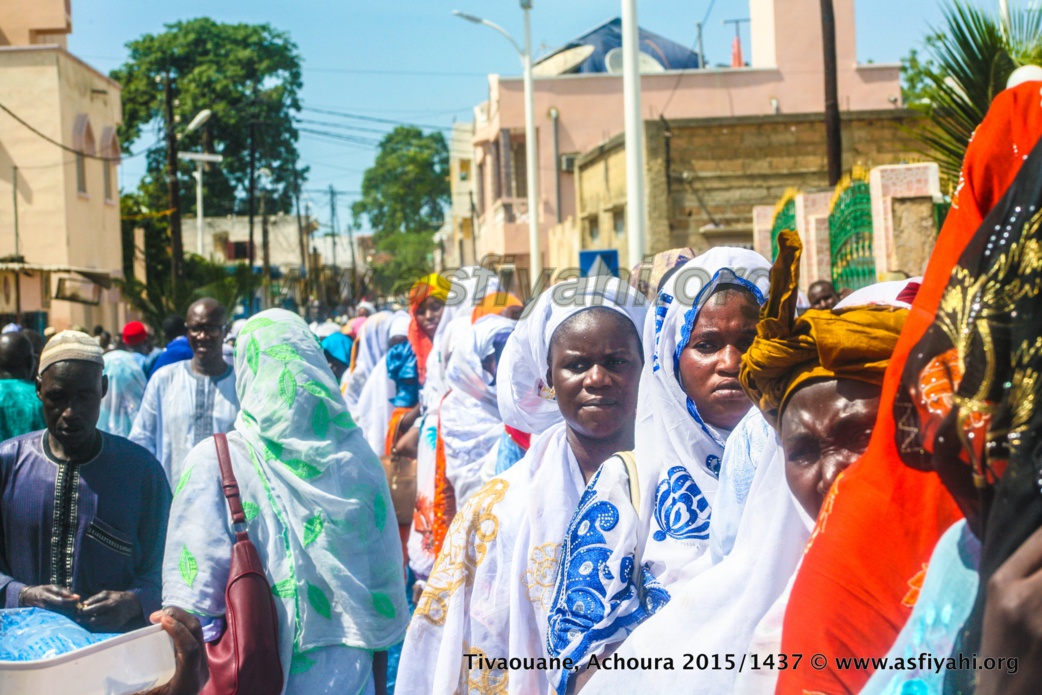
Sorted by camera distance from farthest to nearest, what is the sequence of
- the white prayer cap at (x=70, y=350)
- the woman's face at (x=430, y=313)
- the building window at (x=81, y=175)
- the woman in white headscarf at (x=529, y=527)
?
the building window at (x=81, y=175)
the woman's face at (x=430, y=313)
the white prayer cap at (x=70, y=350)
the woman in white headscarf at (x=529, y=527)

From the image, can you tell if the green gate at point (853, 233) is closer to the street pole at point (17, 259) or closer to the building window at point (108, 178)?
the street pole at point (17, 259)

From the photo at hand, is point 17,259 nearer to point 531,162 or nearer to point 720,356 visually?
point 531,162

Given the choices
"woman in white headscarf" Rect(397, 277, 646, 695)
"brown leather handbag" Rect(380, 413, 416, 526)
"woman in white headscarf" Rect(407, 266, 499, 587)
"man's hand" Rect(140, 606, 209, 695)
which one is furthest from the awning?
"woman in white headscarf" Rect(397, 277, 646, 695)

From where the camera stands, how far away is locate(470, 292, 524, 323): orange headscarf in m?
6.93

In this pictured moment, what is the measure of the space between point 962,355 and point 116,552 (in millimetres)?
3265

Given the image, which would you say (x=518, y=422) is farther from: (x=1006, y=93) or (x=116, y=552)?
(x=1006, y=93)

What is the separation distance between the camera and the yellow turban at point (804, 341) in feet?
5.41

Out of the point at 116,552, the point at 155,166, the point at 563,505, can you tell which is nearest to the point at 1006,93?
the point at 563,505

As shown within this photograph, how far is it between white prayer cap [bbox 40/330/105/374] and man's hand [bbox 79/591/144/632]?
857 mm

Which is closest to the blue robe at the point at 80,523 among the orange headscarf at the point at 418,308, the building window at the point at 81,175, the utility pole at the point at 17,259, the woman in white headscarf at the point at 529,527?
the woman in white headscarf at the point at 529,527

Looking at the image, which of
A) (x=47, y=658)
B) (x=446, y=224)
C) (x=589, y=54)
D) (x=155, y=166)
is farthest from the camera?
(x=446, y=224)

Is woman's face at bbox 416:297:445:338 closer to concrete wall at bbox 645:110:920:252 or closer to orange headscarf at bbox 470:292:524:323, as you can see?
orange headscarf at bbox 470:292:524:323

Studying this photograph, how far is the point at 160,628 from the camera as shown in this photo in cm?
299

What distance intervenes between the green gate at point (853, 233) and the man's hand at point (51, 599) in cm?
940
